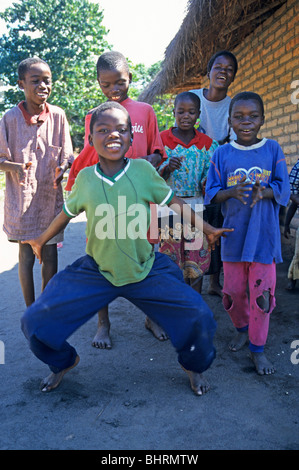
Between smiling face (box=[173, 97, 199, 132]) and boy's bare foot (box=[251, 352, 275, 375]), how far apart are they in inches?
66.7

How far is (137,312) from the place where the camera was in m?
3.60

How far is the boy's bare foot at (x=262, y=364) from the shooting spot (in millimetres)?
2401

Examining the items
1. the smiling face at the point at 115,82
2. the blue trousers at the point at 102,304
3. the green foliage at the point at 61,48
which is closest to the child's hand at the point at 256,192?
the blue trousers at the point at 102,304

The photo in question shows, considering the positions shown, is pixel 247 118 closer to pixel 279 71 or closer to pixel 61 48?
pixel 279 71

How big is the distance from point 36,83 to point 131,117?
789 millimetres

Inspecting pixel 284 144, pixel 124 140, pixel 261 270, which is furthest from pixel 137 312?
pixel 284 144

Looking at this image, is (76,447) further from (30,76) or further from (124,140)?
(30,76)

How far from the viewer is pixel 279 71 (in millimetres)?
5211

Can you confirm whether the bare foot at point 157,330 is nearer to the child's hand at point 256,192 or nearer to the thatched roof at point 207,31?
the child's hand at point 256,192

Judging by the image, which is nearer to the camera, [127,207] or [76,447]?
[76,447]

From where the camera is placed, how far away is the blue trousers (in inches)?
81.3

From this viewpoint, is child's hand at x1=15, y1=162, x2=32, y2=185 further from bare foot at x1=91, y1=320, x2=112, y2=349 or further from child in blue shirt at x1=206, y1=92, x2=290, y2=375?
child in blue shirt at x1=206, y1=92, x2=290, y2=375

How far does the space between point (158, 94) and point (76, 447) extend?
24.3 feet

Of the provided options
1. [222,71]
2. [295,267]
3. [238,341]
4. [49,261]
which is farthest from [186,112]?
[295,267]
